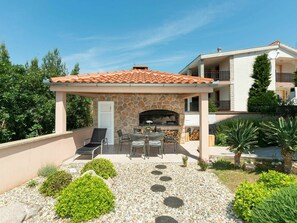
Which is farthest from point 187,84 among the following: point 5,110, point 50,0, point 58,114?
point 50,0

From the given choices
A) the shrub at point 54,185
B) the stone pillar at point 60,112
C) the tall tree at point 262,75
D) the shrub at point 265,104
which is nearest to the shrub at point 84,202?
the shrub at point 54,185

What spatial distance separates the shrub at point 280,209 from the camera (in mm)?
2248

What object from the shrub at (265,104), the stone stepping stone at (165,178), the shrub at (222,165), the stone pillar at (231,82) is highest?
the stone pillar at (231,82)

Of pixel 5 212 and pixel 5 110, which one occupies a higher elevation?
pixel 5 110

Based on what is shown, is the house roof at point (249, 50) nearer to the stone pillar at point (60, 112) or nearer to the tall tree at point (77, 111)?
the tall tree at point (77, 111)

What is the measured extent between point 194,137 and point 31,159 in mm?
10973

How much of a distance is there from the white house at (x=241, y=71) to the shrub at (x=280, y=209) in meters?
16.4

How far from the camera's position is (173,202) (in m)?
4.11

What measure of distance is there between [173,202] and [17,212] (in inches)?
140

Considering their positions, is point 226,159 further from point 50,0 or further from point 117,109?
point 50,0

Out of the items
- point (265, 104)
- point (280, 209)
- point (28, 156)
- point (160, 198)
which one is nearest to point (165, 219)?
point (160, 198)

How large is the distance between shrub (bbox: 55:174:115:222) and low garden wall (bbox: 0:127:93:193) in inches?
94.4

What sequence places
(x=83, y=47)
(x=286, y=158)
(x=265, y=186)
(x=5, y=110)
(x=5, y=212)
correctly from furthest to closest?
(x=83, y=47) < (x=5, y=110) < (x=286, y=158) < (x=265, y=186) < (x=5, y=212)

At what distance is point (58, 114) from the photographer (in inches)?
284
